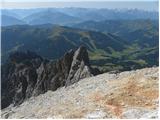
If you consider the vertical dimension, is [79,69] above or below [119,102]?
below

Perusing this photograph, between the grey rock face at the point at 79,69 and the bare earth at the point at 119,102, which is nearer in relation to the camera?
the bare earth at the point at 119,102

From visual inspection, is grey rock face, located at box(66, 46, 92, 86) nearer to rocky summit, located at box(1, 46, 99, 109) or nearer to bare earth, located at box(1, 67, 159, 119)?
rocky summit, located at box(1, 46, 99, 109)

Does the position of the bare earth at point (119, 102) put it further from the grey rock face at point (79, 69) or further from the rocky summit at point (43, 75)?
the grey rock face at point (79, 69)

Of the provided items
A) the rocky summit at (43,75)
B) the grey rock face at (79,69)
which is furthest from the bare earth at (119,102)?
the grey rock face at (79,69)

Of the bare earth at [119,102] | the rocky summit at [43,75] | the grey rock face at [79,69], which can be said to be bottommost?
the rocky summit at [43,75]

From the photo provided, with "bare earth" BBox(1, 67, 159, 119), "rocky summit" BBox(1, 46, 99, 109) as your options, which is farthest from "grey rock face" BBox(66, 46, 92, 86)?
"bare earth" BBox(1, 67, 159, 119)

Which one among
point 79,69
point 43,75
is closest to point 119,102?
point 79,69

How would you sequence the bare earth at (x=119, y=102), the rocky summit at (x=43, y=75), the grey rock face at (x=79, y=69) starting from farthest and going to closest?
the rocky summit at (x=43, y=75)
the grey rock face at (x=79, y=69)
the bare earth at (x=119, y=102)

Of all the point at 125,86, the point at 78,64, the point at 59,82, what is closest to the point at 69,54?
the point at 59,82

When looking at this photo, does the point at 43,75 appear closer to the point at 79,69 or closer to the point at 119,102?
the point at 79,69
